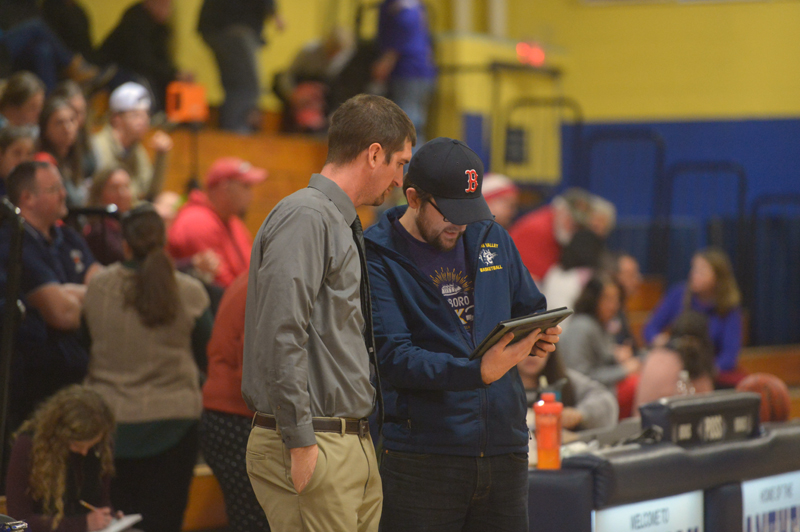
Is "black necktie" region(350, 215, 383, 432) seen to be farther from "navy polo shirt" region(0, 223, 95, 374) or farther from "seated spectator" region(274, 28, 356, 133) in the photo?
"seated spectator" region(274, 28, 356, 133)

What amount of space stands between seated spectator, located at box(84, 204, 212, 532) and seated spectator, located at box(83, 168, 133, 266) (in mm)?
827

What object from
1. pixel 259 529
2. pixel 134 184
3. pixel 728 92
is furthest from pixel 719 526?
pixel 728 92

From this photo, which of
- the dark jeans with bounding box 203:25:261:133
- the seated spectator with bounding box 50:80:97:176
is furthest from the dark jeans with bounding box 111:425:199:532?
the dark jeans with bounding box 203:25:261:133

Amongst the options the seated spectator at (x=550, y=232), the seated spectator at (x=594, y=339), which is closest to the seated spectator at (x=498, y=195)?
the seated spectator at (x=594, y=339)

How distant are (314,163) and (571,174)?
325cm

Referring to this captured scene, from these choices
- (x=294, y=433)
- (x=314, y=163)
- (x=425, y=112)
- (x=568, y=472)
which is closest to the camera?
(x=294, y=433)

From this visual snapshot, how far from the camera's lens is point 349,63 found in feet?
28.1

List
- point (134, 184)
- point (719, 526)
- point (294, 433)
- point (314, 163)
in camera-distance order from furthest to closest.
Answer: point (314, 163)
point (134, 184)
point (719, 526)
point (294, 433)

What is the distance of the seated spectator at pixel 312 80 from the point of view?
28.2 feet

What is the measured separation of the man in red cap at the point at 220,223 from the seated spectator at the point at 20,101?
88 cm

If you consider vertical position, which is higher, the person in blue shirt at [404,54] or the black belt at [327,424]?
the person in blue shirt at [404,54]

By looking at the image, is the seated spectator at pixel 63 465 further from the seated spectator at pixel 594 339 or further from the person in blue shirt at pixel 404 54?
the person in blue shirt at pixel 404 54

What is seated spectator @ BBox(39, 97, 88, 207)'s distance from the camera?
4555mm

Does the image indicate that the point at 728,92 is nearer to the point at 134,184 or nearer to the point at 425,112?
the point at 425,112
